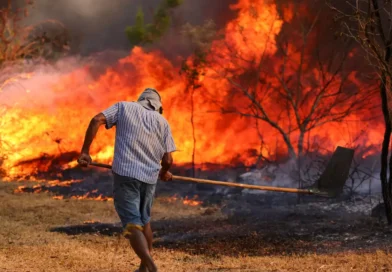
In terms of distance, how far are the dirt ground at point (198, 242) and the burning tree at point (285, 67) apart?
402 centimetres

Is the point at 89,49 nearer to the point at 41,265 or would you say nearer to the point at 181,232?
the point at 181,232

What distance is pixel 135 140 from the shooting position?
5238 mm

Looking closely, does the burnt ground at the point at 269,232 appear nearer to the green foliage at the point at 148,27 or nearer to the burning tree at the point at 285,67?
the burning tree at the point at 285,67

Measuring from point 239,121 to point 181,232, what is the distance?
9.21 m

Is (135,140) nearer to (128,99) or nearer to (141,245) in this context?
(141,245)

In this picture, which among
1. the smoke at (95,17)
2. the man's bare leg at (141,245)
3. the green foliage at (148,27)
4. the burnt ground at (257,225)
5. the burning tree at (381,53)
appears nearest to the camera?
the man's bare leg at (141,245)

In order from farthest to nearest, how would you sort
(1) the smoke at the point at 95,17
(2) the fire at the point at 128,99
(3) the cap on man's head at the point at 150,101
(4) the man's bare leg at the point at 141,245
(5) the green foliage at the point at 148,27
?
(5) the green foliage at the point at 148,27 → (1) the smoke at the point at 95,17 → (2) the fire at the point at 128,99 → (3) the cap on man's head at the point at 150,101 → (4) the man's bare leg at the point at 141,245

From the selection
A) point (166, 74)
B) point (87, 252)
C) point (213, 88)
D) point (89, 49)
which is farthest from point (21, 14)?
point (87, 252)

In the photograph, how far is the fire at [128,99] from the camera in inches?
645

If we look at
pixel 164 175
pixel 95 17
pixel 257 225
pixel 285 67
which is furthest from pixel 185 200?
pixel 95 17

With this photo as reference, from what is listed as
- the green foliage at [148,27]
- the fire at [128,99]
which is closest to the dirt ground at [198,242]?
the fire at [128,99]

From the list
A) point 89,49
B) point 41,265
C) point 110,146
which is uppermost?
point 89,49

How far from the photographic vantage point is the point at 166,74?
18562 millimetres

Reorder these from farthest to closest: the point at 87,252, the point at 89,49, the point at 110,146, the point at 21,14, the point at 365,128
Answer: the point at 89,49 < the point at 21,14 < the point at 110,146 < the point at 365,128 < the point at 87,252
